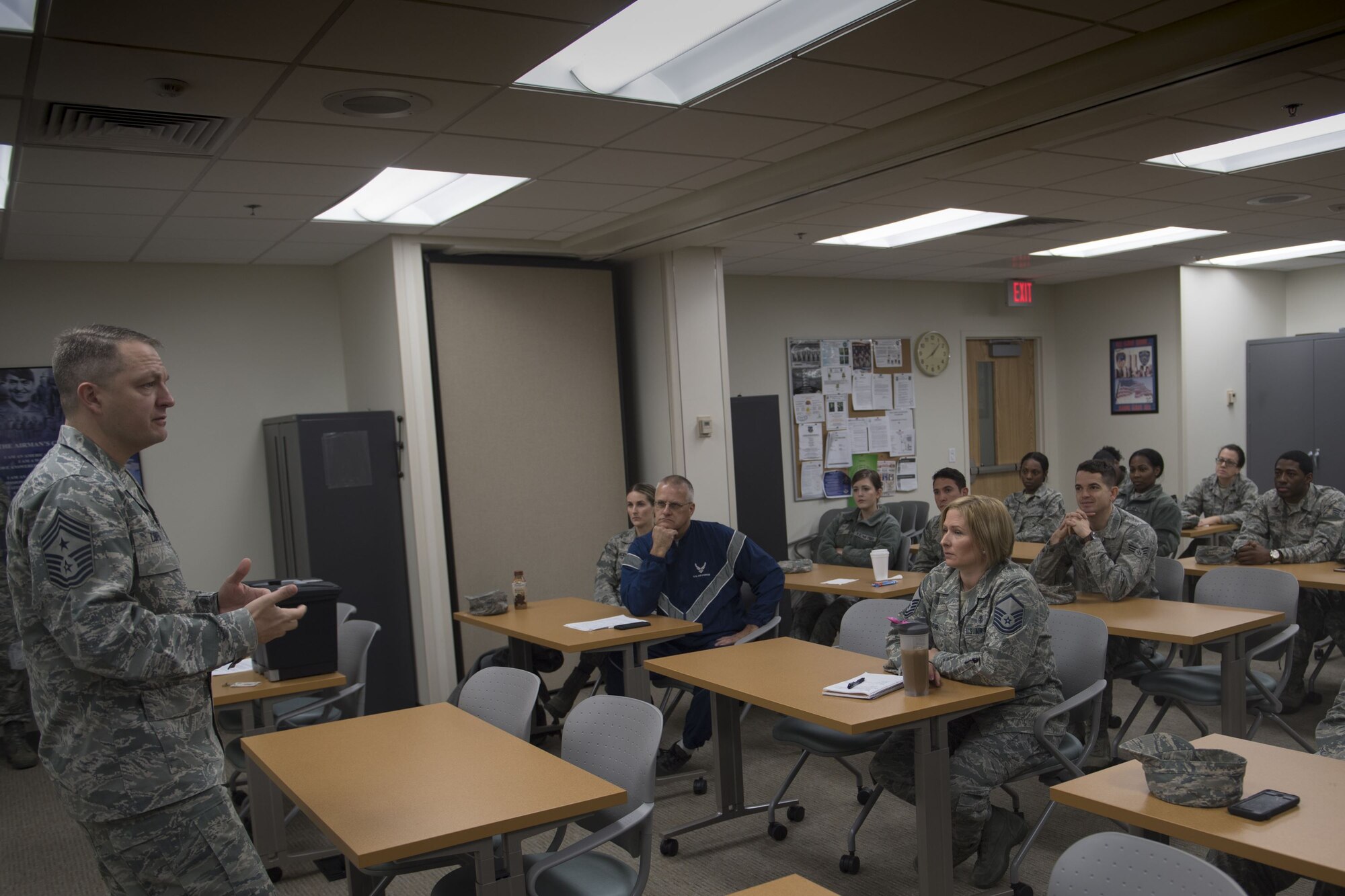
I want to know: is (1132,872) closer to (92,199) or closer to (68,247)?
(92,199)

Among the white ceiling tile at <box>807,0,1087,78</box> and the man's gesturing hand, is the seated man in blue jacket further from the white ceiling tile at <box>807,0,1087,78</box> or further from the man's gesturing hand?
the man's gesturing hand

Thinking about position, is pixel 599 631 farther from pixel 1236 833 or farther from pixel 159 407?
pixel 1236 833

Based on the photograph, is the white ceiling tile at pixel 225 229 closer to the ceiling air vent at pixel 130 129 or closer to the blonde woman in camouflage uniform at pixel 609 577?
the ceiling air vent at pixel 130 129

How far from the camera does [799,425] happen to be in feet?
28.4

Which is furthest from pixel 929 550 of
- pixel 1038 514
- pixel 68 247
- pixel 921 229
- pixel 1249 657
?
pixel 68 247

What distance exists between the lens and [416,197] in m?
5.39

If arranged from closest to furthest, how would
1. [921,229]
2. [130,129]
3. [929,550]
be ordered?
1. [130,129]
2. [929,550]
3. [921,229]

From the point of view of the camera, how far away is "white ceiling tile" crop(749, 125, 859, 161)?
4.25 meters

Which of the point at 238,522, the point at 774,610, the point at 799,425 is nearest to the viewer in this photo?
the point at 774,610

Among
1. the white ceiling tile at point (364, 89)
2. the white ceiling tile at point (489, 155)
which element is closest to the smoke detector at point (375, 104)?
the white ceiling tile at point (364, 89)

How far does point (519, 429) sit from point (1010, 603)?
3808 mm

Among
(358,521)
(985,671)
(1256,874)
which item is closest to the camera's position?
(1256,874)

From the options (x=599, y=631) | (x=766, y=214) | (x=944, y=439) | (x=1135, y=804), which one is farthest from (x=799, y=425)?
(x=1135, y=804)

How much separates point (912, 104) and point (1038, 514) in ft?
11.4
